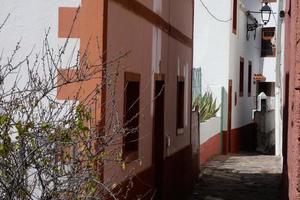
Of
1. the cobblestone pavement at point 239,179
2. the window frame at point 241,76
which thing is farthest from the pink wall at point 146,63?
the window frame at point 241,76

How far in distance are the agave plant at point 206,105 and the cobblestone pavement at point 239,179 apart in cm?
138

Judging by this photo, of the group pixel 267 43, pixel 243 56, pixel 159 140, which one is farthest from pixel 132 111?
pixel 267 43

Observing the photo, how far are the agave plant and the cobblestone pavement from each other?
4.54 ft

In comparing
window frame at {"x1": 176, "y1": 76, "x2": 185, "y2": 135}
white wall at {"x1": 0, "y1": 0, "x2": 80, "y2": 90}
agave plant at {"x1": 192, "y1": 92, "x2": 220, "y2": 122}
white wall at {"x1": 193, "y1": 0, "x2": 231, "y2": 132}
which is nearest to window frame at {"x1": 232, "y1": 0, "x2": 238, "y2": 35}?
white wall at {"x1": 193, "y1": 0, "x2": 231, "y2": 132}

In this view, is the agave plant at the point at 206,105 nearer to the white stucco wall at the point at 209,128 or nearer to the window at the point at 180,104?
the white stucco wall at the point at 209,128

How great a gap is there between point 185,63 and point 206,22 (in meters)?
8.96

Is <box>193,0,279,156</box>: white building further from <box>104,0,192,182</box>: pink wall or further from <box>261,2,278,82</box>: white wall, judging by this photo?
<box>104,0,192,182</box>: pink wall

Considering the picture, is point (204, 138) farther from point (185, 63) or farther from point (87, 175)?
point (87, 175)

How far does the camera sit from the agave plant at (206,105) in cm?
1888

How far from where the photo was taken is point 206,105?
63.8 feet

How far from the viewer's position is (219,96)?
810 inches

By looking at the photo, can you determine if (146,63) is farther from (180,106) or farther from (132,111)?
(180,106)

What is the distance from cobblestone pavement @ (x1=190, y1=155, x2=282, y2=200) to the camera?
13086mm

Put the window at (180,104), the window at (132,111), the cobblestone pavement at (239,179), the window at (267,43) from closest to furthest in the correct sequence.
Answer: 1. the window at (132,111)
2. the window at (180,104)
3. the cobblestone pavement at (239,179)
4. the window at (267,43)
